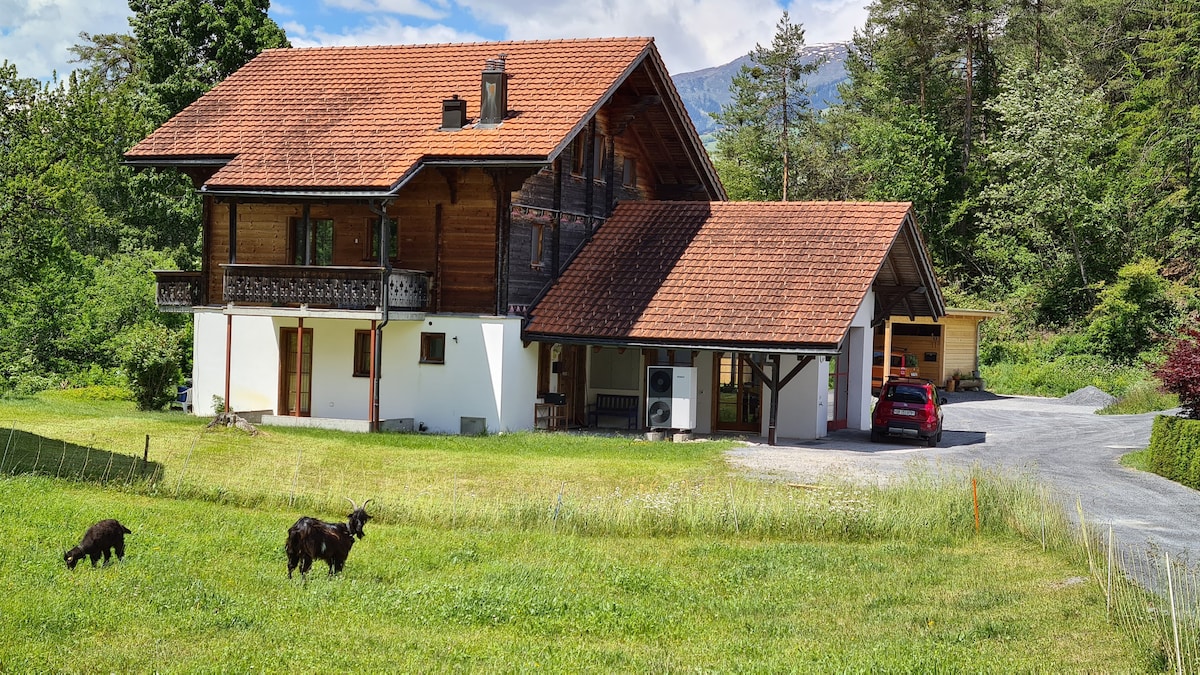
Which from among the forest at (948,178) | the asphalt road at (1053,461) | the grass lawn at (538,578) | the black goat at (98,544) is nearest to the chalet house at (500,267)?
the asphalt road at (1053,461)

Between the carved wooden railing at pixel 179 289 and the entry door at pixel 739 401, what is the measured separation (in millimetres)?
12271

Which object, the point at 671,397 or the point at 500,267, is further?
the point at 500,267

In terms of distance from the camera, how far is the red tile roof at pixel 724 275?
2752 cm

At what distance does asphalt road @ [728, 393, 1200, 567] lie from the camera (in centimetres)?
1830

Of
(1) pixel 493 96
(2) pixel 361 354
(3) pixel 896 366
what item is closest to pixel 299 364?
(2) pixel 361 354

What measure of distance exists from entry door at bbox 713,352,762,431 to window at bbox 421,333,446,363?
628 cm

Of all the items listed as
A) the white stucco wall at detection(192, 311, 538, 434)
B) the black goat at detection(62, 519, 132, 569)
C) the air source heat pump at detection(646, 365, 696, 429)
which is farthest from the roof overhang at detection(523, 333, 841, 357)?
the black goat at detection(62, 519, 132, 569)

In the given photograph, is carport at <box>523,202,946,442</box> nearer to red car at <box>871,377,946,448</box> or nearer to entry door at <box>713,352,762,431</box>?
entry door at <box>713,352,762,431</box>

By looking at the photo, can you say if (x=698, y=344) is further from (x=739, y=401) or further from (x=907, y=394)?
(x=907, y=394)

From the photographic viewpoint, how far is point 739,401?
1209 inches

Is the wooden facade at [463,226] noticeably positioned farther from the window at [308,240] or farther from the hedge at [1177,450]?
the hedge at [1177,450]

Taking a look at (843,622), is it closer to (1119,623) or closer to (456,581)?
(1119,623)

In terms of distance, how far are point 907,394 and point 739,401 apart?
388 cm

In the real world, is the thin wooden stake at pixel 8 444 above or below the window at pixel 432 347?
below
